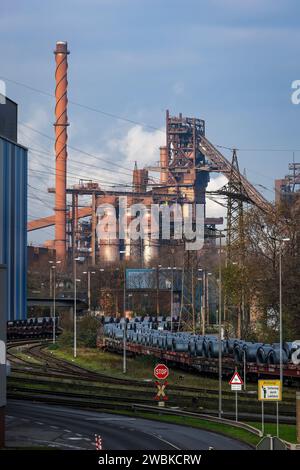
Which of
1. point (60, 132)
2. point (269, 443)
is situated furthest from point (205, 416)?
point (60, 132)

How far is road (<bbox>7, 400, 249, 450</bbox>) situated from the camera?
32281mm

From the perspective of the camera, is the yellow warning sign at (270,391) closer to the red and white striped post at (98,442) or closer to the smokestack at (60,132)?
the red and white striped post at (98,442)

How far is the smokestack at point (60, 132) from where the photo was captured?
176750mm

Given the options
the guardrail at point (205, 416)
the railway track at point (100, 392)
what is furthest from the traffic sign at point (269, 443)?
the railway track at point (100, 392)

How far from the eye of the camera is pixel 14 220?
37844mm

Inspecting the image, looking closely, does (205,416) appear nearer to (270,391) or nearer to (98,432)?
(98,432)

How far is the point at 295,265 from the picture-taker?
79.1 m

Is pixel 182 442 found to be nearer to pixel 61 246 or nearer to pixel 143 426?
pixel 143 426

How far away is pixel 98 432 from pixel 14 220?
851 cm

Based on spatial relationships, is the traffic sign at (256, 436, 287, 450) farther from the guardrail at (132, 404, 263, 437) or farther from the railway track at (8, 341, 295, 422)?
the railway track at (8, 341, 295, 422)

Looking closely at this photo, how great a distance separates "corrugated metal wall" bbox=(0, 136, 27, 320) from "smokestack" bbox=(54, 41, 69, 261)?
139163mm

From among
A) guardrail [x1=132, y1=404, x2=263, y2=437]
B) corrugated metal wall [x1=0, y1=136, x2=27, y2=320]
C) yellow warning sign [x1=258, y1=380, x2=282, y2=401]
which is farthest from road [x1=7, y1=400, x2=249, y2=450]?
corrugated metal wall [x1=0, y1=136, x2=27, y2=320]

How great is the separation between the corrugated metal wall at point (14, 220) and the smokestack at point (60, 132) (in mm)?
139163

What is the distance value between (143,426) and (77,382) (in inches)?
706
